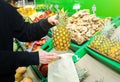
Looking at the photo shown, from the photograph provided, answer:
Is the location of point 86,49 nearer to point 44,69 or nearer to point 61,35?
point 61,35

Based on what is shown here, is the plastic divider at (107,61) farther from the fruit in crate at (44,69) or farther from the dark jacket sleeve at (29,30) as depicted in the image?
the fruit in crate at (44,69)

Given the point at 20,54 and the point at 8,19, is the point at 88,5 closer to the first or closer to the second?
the point at 8,19

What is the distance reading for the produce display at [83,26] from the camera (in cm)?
274

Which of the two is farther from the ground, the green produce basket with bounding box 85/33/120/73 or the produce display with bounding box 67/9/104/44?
the produce display with bounding box 67/9/104/44

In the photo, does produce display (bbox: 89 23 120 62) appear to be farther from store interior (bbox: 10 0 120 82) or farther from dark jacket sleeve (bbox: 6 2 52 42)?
dark jacket sleeve (bbox: 6 2 52 42)

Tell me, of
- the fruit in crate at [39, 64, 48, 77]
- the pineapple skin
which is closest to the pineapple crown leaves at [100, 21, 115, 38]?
the pineapple skin

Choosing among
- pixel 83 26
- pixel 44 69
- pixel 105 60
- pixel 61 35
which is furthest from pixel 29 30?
pixel 105 60

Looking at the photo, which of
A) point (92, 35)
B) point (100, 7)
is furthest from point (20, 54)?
point (100, 7)

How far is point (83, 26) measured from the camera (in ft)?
9.70

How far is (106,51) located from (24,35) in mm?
867

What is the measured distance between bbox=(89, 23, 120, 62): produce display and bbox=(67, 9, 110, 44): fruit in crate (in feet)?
1.05

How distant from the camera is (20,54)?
2.00m

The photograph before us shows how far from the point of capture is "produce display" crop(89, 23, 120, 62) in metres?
2.09

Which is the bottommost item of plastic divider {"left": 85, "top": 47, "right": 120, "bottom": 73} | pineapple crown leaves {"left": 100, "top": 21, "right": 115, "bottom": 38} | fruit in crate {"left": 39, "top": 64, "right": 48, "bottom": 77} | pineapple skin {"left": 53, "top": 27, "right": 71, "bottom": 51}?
fruit in crate {"left": 39, "top": 64, "right": 48, "bottom": 77}
